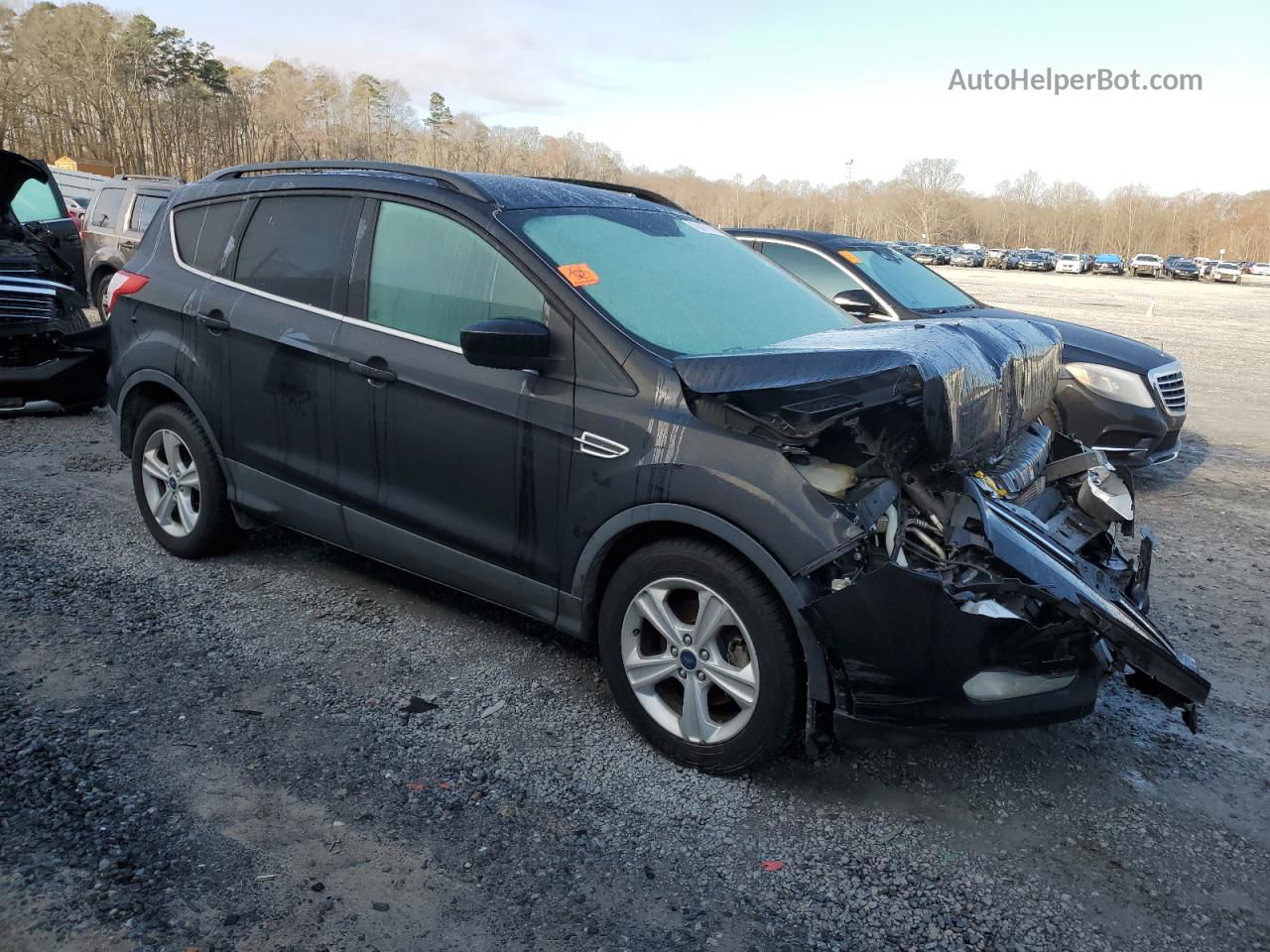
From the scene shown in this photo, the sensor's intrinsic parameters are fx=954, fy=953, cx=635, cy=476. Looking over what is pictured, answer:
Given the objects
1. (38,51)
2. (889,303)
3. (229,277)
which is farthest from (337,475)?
(38,51)

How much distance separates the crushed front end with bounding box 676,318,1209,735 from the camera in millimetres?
2736

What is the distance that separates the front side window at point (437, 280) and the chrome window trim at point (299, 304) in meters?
0.02

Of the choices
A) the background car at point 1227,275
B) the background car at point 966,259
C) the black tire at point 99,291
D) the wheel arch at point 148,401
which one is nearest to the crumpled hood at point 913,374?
the wheel arch at point 148,401

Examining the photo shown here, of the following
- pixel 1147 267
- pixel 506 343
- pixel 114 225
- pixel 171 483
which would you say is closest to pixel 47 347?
pixel 171 483

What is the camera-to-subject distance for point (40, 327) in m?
7.61

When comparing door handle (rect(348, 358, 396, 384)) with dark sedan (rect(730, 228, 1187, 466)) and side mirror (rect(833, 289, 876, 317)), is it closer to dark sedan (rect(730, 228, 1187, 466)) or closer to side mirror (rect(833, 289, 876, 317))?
dark sedan (rect(730, 228, 1187, 466))

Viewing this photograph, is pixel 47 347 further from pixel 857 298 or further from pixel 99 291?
pixel 857 298

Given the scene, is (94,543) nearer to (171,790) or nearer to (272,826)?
(171,790)

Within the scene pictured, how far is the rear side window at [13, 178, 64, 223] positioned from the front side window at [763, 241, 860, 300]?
7834 millimetres

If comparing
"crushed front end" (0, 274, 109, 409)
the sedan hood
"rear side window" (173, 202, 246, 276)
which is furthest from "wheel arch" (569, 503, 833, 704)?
"crushed front end" (0, 274, 109, 409)

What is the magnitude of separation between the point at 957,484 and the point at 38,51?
98.6 metres

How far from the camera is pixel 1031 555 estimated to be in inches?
116

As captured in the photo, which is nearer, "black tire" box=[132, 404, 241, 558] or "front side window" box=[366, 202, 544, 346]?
"front side window" box=[366, 202, 544, 346]

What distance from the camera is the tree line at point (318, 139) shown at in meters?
78.0
